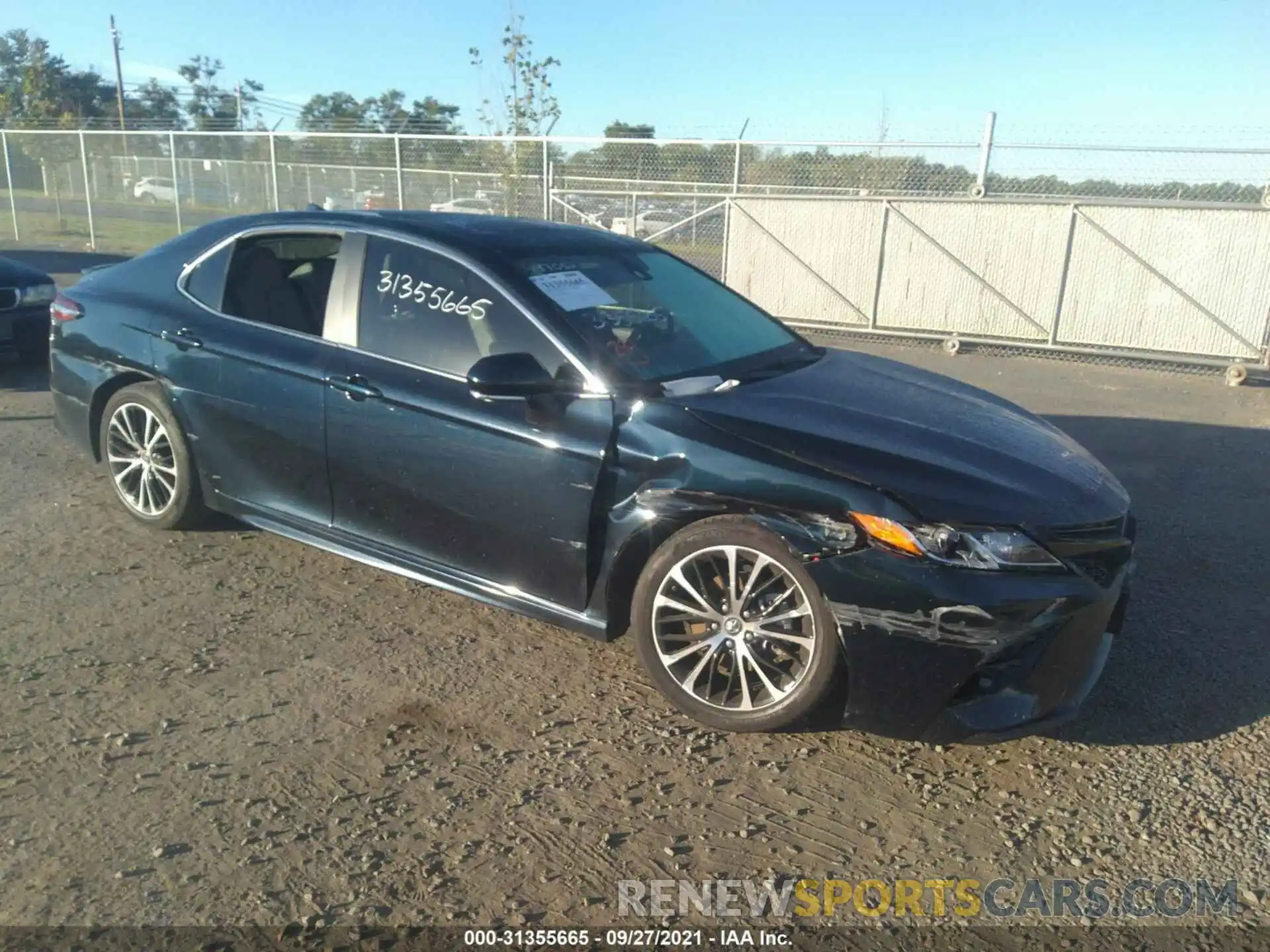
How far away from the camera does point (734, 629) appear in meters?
3.12

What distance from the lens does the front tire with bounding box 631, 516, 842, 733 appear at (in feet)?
9.84

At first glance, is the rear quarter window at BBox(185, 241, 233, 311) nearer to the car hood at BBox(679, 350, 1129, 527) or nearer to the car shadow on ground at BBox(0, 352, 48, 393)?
the car hood at BBox(679, 350, 1129, 527)

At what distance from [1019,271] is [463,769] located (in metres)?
10.1

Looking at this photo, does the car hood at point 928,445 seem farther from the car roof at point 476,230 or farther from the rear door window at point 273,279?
the rear door window at point 273,279

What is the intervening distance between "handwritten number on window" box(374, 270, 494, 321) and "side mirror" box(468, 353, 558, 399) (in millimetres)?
392

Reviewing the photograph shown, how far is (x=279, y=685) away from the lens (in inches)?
135

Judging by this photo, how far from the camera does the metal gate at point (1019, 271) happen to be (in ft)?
33.3

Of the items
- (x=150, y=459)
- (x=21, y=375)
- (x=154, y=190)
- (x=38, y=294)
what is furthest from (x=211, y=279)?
(x=154, y=190)

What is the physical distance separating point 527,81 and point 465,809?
1495cm

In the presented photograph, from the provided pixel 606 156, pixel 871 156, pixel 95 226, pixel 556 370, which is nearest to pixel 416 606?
pixel 556 370

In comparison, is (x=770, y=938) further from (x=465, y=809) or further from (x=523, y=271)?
(x=523, y=271)

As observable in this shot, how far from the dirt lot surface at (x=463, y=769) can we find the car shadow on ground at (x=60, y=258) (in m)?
14.3
